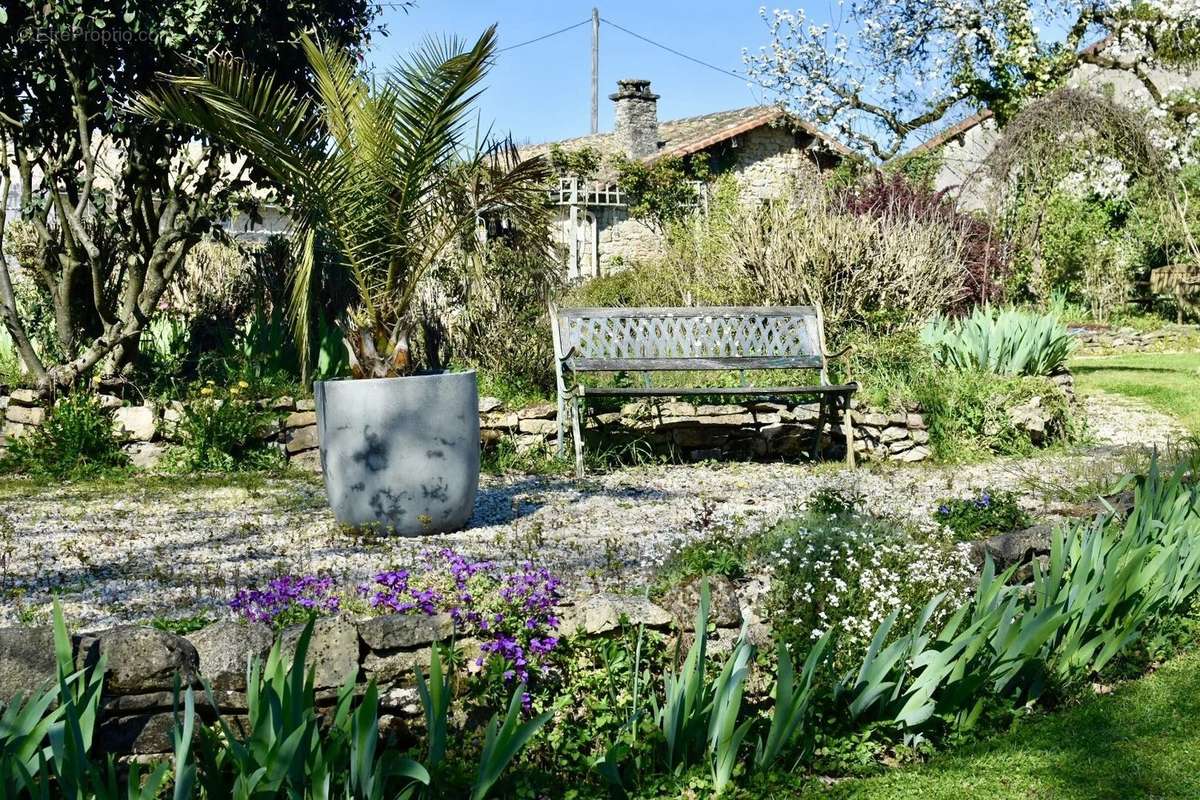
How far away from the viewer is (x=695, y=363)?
797 cm

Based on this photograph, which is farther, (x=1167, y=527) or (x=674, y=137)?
(x=674, y=137)

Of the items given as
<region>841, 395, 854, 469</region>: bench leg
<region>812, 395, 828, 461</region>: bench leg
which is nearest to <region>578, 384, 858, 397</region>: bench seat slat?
<region>841, 395, 854, 469</region>: bench leg

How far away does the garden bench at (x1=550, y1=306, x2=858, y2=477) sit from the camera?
762 centimetres

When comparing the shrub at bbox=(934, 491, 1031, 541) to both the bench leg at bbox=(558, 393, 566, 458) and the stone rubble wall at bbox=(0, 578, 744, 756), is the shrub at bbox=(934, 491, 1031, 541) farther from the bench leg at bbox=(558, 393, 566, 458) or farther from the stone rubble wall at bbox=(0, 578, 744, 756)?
the bench leg at bbox=(558, 393, 566, 458)

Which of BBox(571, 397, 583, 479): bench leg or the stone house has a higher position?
the stone house

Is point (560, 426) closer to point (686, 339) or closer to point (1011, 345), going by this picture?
point (686, 339)

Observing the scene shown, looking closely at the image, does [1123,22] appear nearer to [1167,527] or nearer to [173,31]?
[173,31]

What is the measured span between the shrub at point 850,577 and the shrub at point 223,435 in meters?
4.06

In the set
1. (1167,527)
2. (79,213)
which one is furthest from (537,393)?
(1167,527)

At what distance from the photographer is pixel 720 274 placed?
11.1 metres

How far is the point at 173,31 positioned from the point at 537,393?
137 inches

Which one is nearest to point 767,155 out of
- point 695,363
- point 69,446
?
point 695,363

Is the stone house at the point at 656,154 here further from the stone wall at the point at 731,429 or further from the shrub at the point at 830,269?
the stone wall at the point at 731,429

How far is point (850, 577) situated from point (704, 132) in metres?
21.6
